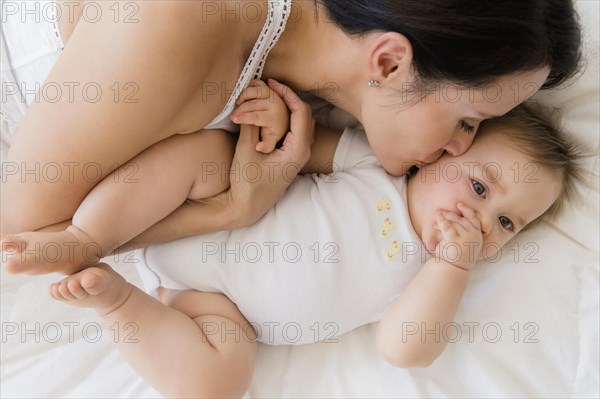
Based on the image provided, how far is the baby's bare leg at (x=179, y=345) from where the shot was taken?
0.95 meters

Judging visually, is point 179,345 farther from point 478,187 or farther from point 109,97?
point 478,187

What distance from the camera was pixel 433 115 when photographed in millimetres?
976

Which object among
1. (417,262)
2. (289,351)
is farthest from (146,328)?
(417,262)

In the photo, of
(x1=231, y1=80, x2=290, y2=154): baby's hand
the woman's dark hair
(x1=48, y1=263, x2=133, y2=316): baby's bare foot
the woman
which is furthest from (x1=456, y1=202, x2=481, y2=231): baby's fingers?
(x1=48, y1=263, x2=133, y2=316): baby's bare foot

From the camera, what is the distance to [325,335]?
1100mm

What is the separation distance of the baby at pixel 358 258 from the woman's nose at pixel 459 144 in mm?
20

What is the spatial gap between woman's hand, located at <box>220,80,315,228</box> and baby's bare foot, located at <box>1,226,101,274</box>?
0.87ft

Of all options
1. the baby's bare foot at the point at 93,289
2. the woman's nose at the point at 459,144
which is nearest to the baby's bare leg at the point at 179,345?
the baby's bare foot at the point at 93,289

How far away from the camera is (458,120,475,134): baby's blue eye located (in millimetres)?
1015

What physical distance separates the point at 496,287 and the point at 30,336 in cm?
90

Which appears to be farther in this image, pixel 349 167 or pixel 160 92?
pixel 349 167

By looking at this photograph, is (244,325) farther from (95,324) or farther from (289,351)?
(95,324)

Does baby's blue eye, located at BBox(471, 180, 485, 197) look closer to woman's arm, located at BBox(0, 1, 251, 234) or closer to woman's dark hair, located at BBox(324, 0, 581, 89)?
woman's dark hair, located at BBox(324, 0, 581, 89)

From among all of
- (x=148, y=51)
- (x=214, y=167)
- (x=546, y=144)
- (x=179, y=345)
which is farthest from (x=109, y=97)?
(x=546, y=144)
